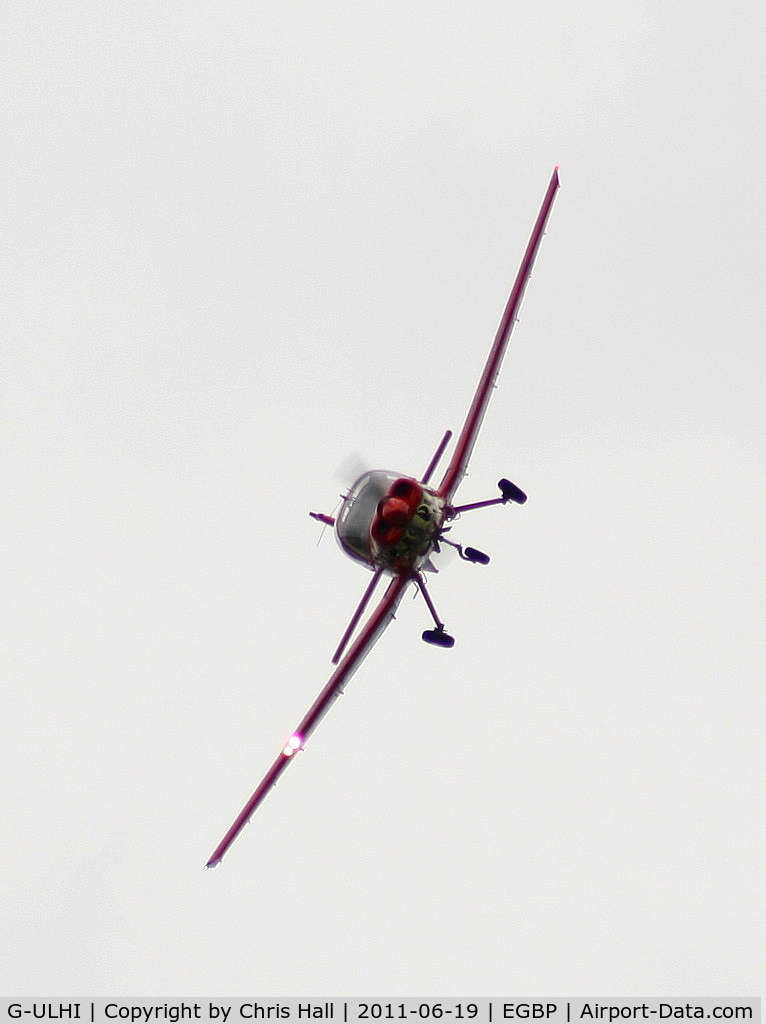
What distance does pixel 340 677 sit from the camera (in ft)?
137

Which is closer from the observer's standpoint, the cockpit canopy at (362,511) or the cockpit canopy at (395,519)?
the cockpit canopy at (395,519)

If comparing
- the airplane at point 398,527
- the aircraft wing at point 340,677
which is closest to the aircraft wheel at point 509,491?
the airplane at point 398,527

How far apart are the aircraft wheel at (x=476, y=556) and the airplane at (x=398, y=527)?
31 millimetres

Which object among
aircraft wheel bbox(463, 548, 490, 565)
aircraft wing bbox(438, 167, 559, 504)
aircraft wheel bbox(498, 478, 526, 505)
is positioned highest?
aircraft wing bbox(438, 167, 559, 504)

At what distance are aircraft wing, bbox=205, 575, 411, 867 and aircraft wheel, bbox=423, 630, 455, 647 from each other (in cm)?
201

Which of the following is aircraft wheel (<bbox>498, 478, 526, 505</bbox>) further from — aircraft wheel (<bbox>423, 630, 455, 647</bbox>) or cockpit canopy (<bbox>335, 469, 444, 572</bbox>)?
aircraft wheel (<bbox>423, 630, 455, 647</bbox>)

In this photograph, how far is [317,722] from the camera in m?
42.0

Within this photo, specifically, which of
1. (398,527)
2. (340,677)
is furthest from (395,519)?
(340,677)

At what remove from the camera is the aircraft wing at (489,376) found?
40469 millimetres

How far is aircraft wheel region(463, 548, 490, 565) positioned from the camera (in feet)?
125

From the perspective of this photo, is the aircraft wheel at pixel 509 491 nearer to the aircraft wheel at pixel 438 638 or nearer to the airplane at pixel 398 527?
the airplane at pixel 398 527

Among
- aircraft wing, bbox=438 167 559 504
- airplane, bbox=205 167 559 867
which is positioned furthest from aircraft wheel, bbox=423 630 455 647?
aircraft wing, bbox=438 167 559 504

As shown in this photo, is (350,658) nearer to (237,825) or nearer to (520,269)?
(237,825)
